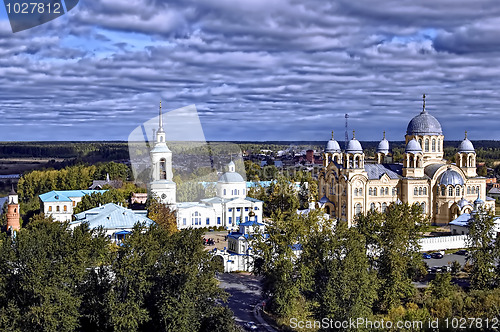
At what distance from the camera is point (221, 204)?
4662 centimetres

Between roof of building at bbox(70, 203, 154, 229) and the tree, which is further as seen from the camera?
roof of building at bbox(70, 203, 154, 229)

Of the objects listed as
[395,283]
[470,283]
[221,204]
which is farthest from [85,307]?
[221,204]

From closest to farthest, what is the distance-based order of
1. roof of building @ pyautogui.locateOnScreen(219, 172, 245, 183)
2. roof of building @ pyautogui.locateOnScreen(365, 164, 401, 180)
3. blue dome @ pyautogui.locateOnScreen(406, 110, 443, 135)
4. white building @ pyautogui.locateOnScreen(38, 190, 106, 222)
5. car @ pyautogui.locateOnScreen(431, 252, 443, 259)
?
1. car @ pyautogui.locateOnScreen(431, 252, 443, 259)
2. roof of building @ pyautogui.locateOnScreen(365, 164, 401, 180)
3. white building @ pyautogui.locateOnScreen(38, 190, 106, 222)
4. roof of building @ pyautogui.locateOnScreen(219, 172, 245, 183)
5. blue dome @ pyautogui.locateOnScreen(406, 110, 443, 135)

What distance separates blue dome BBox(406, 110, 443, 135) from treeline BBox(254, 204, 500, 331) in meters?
19.4

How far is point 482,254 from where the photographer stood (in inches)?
1110

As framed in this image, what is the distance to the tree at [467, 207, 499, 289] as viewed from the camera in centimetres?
2752

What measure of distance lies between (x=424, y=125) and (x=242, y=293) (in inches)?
1003

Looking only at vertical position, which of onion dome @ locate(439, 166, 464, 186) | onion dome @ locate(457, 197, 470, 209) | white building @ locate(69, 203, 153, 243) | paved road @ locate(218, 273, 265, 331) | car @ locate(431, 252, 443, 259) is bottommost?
paved road @ locate(218, 273, 265, 331)

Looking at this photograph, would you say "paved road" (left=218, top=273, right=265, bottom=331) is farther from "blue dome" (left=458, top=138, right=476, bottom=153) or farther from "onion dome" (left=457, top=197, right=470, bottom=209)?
"blue dome" (left=458, top=138, right=476, bottom=153)

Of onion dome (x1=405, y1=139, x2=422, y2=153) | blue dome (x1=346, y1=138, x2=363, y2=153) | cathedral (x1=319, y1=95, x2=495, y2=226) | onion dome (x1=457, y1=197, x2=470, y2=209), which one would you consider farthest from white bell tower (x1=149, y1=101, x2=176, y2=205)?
onion dome (x1=457, y1=197, x2=470, y2=209)

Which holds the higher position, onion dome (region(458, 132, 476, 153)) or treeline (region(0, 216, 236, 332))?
onion dome (region(458, 132, 476, 153))

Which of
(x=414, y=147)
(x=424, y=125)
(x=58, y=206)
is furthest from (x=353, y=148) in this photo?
(x=58, y=206)

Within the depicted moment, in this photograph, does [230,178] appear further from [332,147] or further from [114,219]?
[114,219]

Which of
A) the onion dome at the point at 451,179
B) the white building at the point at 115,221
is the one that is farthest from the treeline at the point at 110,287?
the onion dome at the point at 451,179
